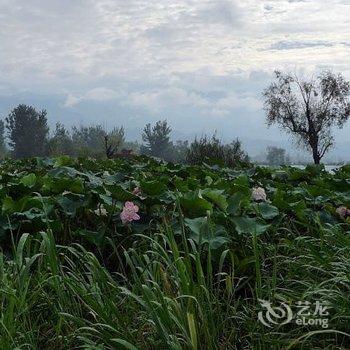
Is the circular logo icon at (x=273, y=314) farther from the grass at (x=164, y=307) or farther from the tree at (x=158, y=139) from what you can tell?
the tree at (x=158, y=139)

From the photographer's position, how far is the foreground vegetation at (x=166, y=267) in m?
2.44

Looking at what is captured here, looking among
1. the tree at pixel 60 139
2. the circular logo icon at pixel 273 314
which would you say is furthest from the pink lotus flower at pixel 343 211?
the tree at pixel 60 139

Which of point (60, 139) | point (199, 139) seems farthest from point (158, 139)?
point (199, 139)

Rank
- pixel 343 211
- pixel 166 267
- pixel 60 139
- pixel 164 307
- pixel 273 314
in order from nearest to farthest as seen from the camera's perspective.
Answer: pixel 164 307 → pixel 273 314 → pixel 166 267 → pixel 343 211 → pixel 60 139

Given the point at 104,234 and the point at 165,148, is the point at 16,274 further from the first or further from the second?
the point at 165,148

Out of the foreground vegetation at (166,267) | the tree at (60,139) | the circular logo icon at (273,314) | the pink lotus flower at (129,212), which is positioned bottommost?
the circular logo icon at (273,314)

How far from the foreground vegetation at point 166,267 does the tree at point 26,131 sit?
61.7 meters

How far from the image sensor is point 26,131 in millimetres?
65188

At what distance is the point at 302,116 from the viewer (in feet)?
133

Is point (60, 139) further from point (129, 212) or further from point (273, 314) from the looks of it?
point (273, 314)

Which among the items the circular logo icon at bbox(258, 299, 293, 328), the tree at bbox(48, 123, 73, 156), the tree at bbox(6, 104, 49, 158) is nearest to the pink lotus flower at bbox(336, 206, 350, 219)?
the circular logo icon at bbox(258, 299, 293, 328)

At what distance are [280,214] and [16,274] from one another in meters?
1.81

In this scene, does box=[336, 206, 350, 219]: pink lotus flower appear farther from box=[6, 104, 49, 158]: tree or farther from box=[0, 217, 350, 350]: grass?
box=[6, 104, 49, 158]: tree

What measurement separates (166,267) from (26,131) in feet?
213
